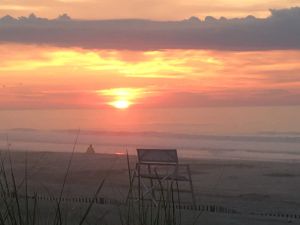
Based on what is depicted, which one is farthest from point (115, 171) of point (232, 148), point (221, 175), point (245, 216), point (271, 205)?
point (232, 148)

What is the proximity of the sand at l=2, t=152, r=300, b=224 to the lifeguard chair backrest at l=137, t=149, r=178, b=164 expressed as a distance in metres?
0.94

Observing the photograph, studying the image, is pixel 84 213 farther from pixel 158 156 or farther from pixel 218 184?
pixel 218 184

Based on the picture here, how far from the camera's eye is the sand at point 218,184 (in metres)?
11.5

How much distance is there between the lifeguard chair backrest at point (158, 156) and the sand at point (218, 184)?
37.0 inches

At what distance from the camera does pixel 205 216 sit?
9648 mm

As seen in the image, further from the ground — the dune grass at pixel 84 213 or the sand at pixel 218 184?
the dune grass at pixel 84 213

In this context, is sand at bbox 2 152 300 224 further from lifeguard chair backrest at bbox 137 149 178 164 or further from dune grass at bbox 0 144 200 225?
dune grass at bbox 0 144 200 225

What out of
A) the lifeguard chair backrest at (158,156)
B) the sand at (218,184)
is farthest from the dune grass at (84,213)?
the lifeguard chair backrest at (158,156)

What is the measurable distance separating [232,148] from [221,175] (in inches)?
823

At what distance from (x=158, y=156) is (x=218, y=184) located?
5.03m

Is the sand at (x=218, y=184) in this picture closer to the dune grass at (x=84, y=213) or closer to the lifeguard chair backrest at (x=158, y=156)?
the lifeguard chair backrest at (x=158, y=156)

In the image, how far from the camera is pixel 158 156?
11.3m

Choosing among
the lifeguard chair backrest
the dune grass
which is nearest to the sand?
the lifeguard chair backrest

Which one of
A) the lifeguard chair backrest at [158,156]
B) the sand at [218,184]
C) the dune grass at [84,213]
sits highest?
the dune grass at [84,213]
